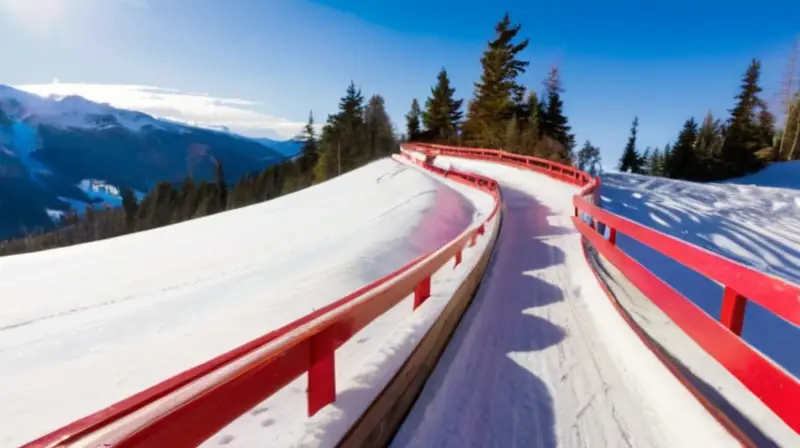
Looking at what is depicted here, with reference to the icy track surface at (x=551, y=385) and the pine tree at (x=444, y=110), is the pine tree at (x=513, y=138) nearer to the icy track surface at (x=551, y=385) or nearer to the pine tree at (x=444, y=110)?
the pine tree at (x=444, y=110)

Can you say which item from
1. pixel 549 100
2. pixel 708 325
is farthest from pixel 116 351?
pixel 549 100

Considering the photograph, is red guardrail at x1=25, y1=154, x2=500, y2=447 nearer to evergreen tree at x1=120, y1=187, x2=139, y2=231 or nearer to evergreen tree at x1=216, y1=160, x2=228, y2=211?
evergreen tree at x1=216, y1=160, x2=228, y2=211

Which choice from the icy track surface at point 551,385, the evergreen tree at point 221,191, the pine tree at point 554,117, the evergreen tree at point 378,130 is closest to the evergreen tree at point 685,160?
the pine tree at point 554,117

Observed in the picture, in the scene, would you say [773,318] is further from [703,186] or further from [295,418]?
[703,186]

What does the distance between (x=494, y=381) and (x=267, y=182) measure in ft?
281

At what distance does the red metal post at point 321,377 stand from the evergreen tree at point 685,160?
5716 cm

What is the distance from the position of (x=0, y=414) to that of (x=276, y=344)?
4.34 m

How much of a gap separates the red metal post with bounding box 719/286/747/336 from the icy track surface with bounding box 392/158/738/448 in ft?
2.22

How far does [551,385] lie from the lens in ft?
12.1

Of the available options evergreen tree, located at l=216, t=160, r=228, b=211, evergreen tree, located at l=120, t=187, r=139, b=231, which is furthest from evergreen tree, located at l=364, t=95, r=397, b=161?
evergreen tree, located at l=120, t=187, r=139, b=231

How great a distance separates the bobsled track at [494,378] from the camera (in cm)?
182

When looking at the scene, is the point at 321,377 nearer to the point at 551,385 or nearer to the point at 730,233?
the point at 551,385

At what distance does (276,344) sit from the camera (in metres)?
2.14

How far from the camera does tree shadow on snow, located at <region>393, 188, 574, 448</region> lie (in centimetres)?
298
